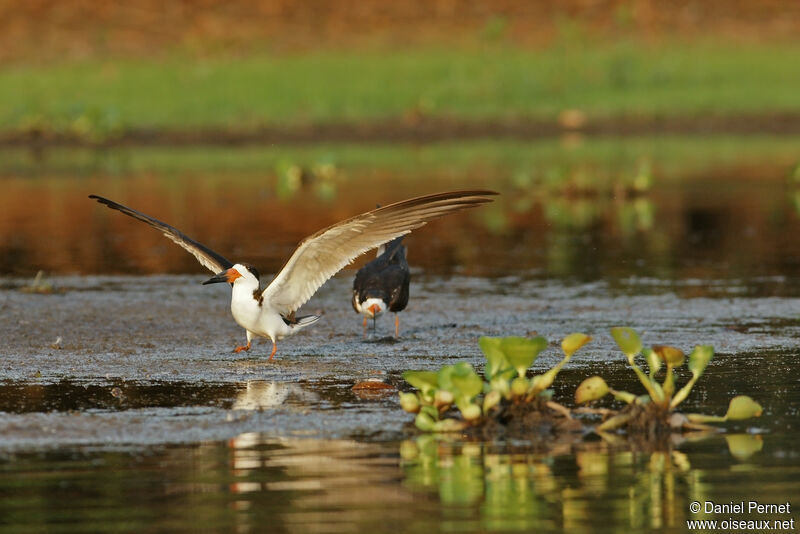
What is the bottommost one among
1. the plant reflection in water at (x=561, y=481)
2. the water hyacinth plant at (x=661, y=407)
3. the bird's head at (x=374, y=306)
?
the plant reflection in water at (x=561, y=481)

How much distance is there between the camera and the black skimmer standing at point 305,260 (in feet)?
31.1

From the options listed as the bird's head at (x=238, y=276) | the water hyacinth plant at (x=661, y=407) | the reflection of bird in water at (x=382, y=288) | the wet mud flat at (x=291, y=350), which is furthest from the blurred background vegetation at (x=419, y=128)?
the water hyacinth plant at (x=661, y=407)

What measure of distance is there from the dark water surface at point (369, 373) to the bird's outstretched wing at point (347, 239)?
0.49 metres

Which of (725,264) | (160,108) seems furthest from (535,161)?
(725,264)

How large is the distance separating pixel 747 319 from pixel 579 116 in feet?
75.3

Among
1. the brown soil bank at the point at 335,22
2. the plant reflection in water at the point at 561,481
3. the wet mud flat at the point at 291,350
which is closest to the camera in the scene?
the plant reflection in water at the point at 561,481

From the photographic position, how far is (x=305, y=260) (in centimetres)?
1002

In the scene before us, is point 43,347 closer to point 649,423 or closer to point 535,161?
point 649,423

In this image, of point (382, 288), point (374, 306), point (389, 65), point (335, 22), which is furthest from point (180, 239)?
point (335, 22)

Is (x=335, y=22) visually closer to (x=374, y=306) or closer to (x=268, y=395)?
(x=374, y=306)

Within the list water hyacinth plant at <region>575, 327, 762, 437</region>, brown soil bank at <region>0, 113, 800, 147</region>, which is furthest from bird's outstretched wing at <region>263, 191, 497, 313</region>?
brown soil bank at <region>0, 113, 800, 147</region>

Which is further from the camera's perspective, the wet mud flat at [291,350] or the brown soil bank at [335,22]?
the brown soil bank at [335,22]

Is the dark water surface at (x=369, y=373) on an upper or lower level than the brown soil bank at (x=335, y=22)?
lower

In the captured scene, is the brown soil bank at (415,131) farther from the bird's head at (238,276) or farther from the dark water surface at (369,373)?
the bird's head at (238,276)
